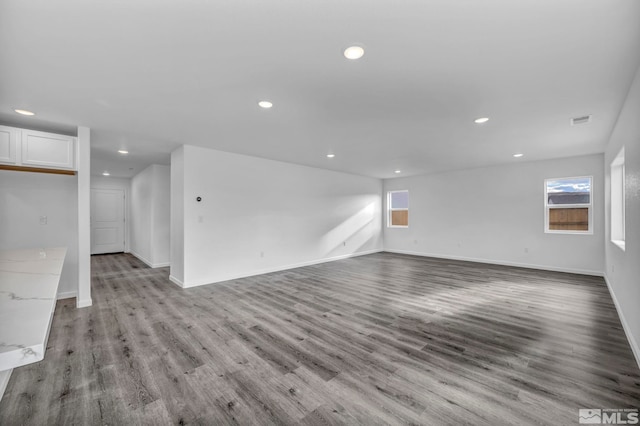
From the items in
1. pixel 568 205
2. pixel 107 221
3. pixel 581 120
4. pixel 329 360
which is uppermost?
pixel 581 120

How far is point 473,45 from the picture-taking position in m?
1.88

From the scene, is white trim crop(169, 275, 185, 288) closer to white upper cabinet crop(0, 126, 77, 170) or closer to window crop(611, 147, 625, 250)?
white upper cabinet crop(0, 126, 77, 170)

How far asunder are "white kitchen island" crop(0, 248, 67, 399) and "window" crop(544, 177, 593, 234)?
7717 millimetres

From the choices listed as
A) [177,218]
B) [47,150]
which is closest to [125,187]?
[177,218]

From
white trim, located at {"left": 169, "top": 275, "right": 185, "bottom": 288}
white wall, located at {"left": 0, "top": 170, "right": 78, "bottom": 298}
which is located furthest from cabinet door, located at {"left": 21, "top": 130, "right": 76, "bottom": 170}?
white trim, located at {"left": 169, "top": 275, "right": 185, "bottom": 288}

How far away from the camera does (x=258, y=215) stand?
5.58 metres

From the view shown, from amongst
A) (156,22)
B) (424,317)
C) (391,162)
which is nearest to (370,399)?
(424,317)

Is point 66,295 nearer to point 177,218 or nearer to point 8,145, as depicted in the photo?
point 177,218

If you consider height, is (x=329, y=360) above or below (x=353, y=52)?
below

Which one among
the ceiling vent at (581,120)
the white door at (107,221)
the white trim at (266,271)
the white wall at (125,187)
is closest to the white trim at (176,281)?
the white trim at (266,271)

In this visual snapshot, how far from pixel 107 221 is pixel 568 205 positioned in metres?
12.0

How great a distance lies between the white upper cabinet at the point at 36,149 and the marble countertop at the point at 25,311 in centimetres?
191

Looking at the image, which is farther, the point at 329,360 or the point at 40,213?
the point at 40,213

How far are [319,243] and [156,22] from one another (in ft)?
18.6
